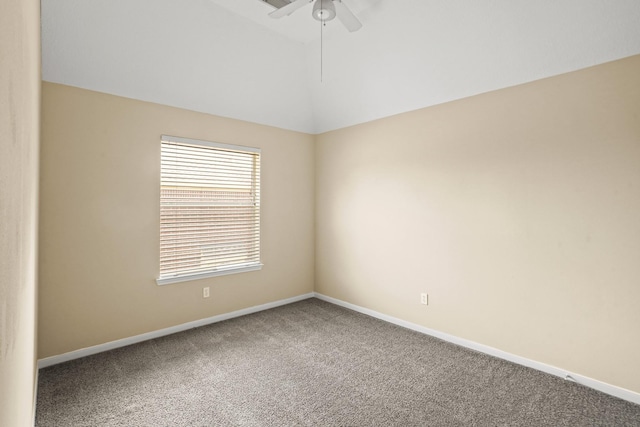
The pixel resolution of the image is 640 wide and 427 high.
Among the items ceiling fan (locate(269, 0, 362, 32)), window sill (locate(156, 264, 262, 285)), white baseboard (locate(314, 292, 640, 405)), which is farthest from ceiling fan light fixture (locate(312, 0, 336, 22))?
white baseboard (locate(314, 292, 640, 405))

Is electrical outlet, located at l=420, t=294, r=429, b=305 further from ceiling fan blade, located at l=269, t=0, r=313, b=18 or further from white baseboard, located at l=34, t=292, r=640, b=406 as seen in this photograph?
ceiling fan blade, located at l=269, t=0, r=313, b=18

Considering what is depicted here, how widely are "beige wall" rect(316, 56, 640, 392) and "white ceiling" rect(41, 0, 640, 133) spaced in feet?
0.80

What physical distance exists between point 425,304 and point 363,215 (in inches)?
52.1

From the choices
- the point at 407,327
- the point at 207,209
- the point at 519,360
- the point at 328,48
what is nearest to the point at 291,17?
the point at 328,48

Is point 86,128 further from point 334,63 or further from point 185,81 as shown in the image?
point 334,63

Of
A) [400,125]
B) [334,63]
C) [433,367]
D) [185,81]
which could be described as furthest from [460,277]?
[185,81]

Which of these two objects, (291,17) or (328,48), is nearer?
(291,17)

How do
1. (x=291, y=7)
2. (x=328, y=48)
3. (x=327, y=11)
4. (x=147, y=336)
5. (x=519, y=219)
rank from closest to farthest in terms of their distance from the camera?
(x=291, y=7) → (x=327, y=11) → (x=519, y=219) → (x=147, y=336) → (x=328, y=48)

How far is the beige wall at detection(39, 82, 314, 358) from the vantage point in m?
2.85

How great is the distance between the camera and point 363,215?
4.26m

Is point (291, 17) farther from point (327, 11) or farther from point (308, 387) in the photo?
point (308, 387)

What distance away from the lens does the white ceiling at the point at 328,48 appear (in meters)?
2.52

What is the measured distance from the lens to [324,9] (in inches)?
100

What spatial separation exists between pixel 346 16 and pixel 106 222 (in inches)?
112
